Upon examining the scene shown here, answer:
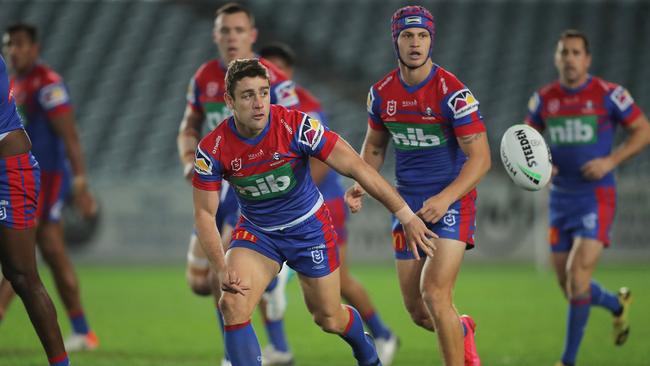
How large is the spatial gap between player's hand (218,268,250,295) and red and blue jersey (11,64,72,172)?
354 cm

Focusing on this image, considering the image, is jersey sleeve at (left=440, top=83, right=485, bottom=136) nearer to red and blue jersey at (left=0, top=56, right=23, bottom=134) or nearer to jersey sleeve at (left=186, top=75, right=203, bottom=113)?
jersey sleeve at (left=186, top=75, right=203, bottom=113)

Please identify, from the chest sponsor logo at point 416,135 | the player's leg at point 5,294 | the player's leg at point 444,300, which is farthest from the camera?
the player's leg at point 5,294

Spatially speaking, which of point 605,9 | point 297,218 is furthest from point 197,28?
point 297,218

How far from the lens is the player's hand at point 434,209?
5578mm

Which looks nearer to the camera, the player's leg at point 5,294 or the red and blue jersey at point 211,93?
the red and blue jersey at point 211,93

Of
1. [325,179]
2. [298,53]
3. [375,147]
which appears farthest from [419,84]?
[298,53]

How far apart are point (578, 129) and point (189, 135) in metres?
3.00

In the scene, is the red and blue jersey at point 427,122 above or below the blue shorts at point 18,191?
above

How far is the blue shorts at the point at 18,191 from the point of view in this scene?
18.4ft

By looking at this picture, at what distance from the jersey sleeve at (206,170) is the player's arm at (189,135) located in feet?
5.44

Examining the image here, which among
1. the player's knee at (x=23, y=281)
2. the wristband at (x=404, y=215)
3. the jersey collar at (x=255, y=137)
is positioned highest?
the jersey collar at (x=255, y=137)

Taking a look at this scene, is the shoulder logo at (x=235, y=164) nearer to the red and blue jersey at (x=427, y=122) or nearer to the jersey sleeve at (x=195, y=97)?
the red and blue jersey at (x=427, y=122)

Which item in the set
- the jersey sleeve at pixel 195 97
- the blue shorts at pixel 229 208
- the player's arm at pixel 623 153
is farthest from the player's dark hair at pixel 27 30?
the player's arm at pixel 623 153

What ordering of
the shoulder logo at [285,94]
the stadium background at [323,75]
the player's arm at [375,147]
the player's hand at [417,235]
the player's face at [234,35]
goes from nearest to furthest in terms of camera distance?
the player's hand at [417,235]
the player's arm at [375,147]
the shoulder logo at [285,94]
the player's face at [234,35]
the stadium background at [323,75]
